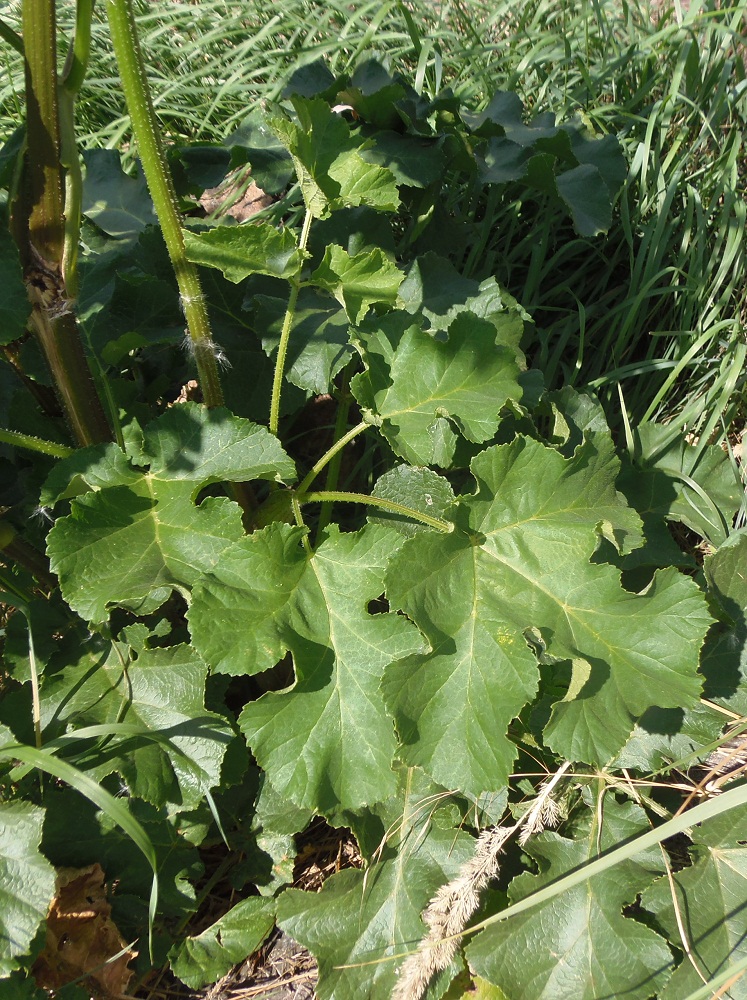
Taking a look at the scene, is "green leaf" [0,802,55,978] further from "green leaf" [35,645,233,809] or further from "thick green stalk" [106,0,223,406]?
"thick green stalk" [106,0,223,406]

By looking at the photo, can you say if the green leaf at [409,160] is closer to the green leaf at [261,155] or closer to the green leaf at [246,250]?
the green leaf at [261,155]

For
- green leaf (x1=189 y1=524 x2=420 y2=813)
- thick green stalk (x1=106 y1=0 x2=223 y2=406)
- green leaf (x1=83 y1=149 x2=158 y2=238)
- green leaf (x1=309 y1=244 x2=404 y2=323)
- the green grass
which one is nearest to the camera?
thick green stalk (x1=106 y1=0 x2=223 y2=406)

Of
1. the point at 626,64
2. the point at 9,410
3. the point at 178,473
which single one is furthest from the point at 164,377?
the point at 626,64

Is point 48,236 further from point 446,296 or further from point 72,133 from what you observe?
point 446,296

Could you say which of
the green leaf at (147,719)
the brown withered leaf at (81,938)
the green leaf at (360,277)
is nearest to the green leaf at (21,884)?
the green leaf at (147,719)

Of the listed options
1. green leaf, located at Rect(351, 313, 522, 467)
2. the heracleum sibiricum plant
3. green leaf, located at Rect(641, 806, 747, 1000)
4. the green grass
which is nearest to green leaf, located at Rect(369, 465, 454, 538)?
the heracleum sibiricum plant
